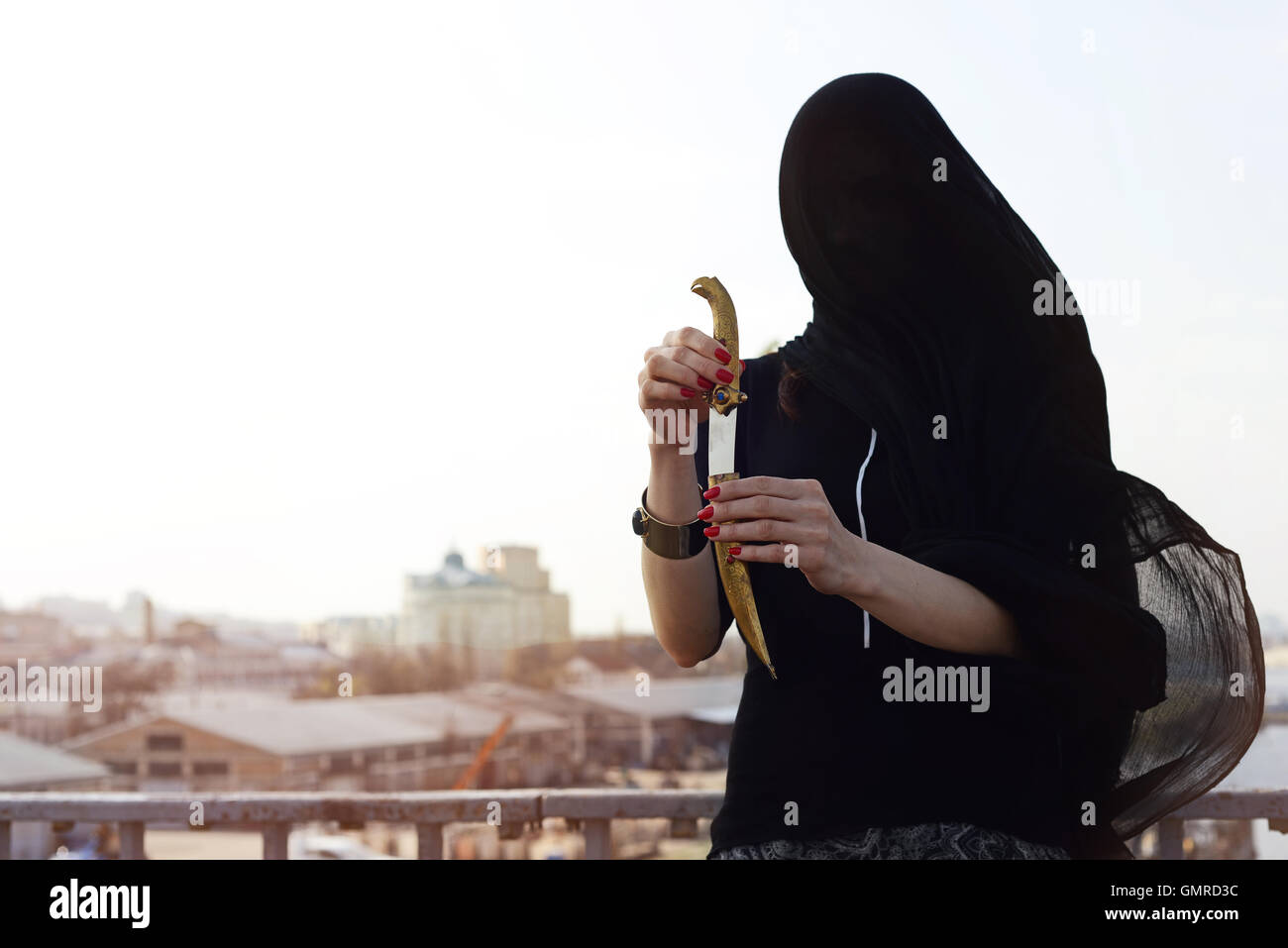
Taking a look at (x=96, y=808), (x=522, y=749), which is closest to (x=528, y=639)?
(x=522, y=749)

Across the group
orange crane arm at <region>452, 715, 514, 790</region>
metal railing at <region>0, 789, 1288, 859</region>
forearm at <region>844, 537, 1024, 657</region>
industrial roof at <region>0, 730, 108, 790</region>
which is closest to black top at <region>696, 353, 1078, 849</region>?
forearm at <region>844, 537, 1024, 657</region>

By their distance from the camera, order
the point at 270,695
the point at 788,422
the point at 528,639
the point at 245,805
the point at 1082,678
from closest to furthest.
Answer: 1. the point at 1082,678
2. the point at 788,422
3. the point at 245,805
4. the point at 528,639
5. the point at 270,695

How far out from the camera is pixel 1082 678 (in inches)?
55.2

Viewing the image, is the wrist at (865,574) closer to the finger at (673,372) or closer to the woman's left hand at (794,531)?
the woman's left hand at (794,531)

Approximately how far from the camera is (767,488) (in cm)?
123

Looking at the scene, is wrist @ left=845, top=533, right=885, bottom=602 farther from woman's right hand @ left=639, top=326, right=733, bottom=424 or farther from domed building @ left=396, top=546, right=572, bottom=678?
domed building @ left=396, top=546, right=572, bottom=678

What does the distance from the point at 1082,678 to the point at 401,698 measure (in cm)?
6325

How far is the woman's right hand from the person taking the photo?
135cm

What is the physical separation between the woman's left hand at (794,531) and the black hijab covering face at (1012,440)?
0.18 m

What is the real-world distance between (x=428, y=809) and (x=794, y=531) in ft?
5.55

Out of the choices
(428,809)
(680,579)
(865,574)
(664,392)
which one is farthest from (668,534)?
(428,809)

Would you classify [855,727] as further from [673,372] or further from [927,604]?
[673,372]

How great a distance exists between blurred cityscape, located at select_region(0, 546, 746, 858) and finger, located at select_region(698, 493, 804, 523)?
127 feet
